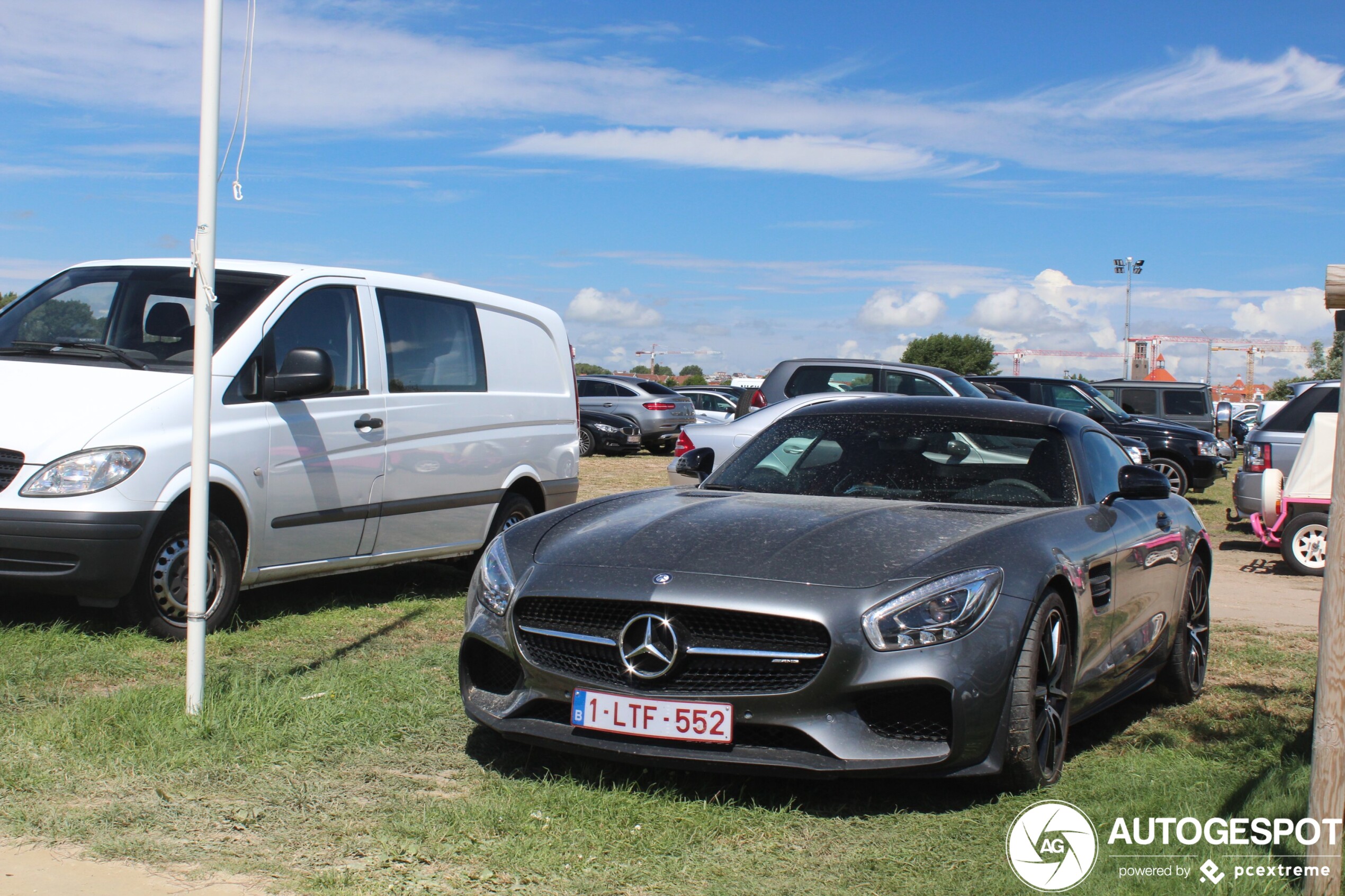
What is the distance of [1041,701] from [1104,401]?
1681 cm

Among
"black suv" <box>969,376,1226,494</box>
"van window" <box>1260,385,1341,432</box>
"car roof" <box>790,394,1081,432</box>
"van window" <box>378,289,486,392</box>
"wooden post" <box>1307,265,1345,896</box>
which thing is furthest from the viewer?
"black suv" <box>969,376,1226,494</box>

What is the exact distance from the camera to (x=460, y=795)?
405 cm

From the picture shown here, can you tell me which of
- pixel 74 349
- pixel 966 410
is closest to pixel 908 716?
pixel 966 410

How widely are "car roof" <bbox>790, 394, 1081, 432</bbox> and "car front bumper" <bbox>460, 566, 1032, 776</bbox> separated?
1674 mm

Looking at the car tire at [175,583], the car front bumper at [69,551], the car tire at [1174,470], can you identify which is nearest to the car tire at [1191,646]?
the car tire at [175,583]

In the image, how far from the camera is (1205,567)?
615 centimetres

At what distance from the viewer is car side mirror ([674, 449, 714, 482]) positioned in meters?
6.17

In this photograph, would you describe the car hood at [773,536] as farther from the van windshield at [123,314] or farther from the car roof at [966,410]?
the van windshield at [123,314]

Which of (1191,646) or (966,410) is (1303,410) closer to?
(1191,646)

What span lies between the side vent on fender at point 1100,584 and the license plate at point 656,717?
1550mm

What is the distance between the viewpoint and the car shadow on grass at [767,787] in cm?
400

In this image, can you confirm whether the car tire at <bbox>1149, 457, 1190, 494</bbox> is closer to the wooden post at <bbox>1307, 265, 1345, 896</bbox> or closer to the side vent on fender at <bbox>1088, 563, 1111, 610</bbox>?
the side vent on fender at <bbox>1088, 563, 1111, 610</bbox>

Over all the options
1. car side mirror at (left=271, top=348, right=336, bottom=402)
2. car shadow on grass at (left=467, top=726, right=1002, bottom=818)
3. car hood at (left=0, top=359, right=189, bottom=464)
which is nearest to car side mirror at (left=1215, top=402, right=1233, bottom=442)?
car side mirror at (left=271, top=348, right=336, bottom=402)

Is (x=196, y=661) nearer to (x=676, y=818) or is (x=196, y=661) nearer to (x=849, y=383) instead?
(x=676, y=818)
